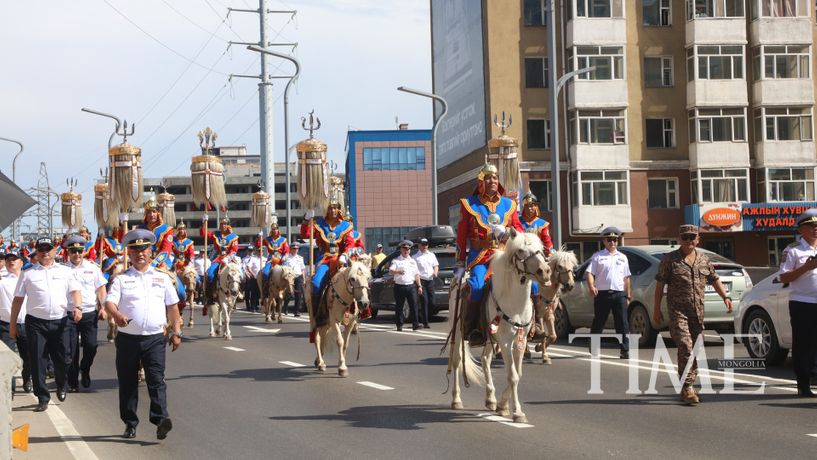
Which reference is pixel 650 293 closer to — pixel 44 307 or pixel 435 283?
pixel 435 283

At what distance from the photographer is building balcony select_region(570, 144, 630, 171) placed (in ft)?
179

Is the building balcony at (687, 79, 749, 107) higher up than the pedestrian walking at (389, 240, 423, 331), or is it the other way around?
the building balcony at (687, 79, 749, 107)

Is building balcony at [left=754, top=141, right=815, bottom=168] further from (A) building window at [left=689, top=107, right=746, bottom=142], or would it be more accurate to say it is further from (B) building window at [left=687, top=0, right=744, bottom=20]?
(B) building window at [left=687, top=0, right=744, bottom=20]

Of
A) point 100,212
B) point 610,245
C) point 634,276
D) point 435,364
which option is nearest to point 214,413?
point 435,364

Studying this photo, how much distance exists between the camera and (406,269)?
82.1 ft

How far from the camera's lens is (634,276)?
1967cm

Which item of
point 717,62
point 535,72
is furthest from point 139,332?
point 717,62

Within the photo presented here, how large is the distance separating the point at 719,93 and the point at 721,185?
4418 mm

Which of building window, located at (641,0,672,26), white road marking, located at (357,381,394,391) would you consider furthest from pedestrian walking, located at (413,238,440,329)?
building window, located at (641,0,672,26)

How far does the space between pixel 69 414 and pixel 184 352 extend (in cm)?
781

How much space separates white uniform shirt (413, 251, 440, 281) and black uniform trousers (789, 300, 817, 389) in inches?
563

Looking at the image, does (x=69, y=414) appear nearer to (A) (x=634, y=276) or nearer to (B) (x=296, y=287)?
(A) (x=634, y=276)

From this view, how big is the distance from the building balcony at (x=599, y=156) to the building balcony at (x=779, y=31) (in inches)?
327

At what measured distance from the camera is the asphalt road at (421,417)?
9.64 meters
